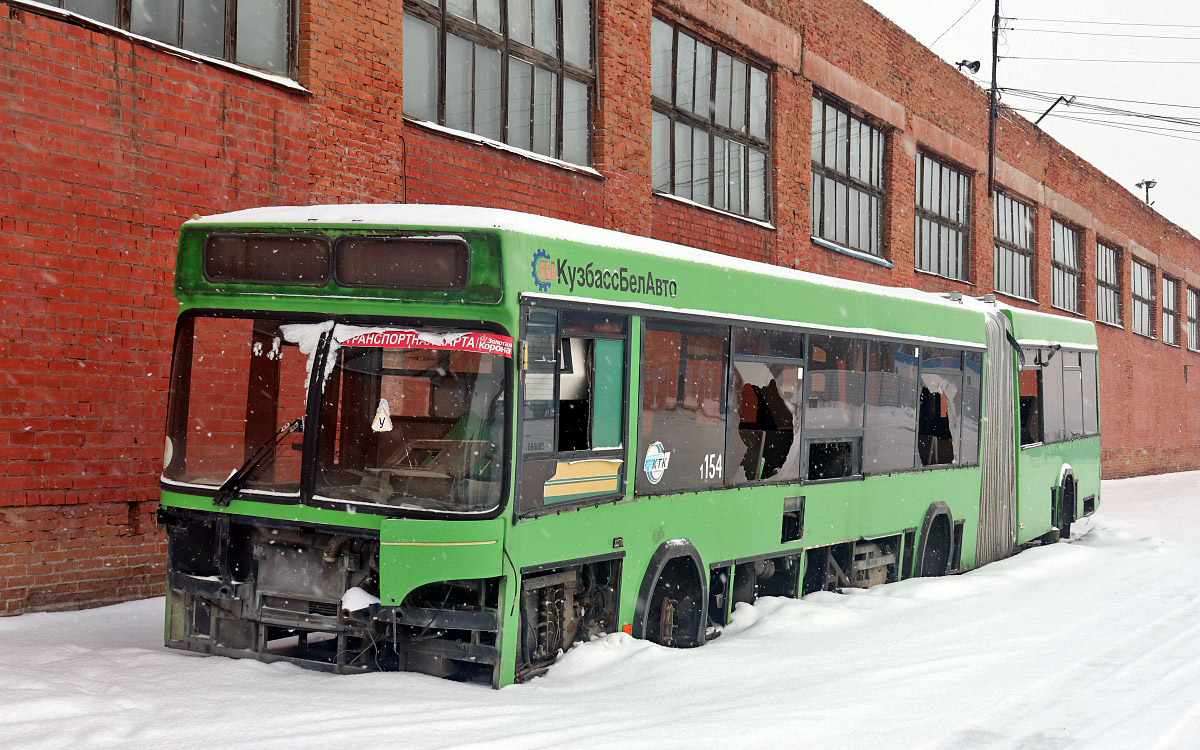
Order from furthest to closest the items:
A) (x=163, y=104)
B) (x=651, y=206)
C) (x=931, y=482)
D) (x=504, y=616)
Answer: (x=651, y=206), (x=931, y=482), (x=163, y=104), (x=504, y=616)

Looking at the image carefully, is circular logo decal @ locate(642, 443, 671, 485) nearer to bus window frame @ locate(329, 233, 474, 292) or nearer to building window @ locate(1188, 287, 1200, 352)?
bus window frame @ locate(329, 233, 474, 292)

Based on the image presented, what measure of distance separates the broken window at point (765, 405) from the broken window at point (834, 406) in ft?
0.94

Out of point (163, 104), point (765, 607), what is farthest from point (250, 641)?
point (163, 104)

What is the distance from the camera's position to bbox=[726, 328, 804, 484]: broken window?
368 inches

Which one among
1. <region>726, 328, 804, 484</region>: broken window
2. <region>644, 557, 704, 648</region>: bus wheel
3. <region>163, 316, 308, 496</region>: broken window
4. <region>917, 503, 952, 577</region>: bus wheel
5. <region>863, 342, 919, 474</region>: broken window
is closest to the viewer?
<region>163, 316, 308, 496</region>: broken window

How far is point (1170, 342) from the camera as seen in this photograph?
4547 centimetres

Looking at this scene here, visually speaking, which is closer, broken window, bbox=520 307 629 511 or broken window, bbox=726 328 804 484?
broken window, bbox=520 307 629 511

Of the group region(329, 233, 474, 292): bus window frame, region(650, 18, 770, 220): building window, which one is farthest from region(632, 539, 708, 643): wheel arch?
region(650, 18, 770, 220): building window

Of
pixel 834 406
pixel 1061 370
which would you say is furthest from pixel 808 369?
pixel 1061 370

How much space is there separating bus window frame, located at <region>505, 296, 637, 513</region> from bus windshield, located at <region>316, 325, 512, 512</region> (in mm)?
116

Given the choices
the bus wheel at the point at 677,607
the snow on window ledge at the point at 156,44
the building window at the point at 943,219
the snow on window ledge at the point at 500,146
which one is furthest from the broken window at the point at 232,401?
the building window at the point at 943,219

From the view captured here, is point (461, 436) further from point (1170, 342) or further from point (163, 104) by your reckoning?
point (1170, 342)

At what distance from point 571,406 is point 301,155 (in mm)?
5224

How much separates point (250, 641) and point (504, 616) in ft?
5.09
